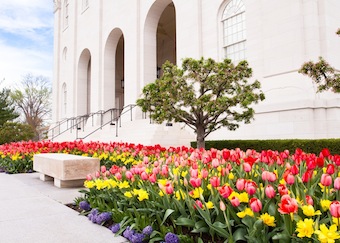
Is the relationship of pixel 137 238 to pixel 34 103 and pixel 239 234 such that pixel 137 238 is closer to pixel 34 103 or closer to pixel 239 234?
pixel 239 234

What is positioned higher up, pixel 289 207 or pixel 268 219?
pixel 289 207

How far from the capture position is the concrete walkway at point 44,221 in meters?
3.45

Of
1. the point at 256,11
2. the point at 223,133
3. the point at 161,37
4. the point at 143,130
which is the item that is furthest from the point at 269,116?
the point at 161,37

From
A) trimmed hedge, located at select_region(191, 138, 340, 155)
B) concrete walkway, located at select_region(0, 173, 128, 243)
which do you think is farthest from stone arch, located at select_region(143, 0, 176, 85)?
concrete walkway, located at select_region(0, 173, 128, 243)

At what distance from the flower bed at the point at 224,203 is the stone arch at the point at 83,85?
2673 cm

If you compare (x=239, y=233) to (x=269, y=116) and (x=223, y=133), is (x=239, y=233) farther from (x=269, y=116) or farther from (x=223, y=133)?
(x=223, y=133)

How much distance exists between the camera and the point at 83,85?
31.5 m

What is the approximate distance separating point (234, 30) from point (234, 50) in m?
0.99

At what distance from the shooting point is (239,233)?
8.38 ft

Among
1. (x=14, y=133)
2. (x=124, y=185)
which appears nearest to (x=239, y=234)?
(x=124, y=185)

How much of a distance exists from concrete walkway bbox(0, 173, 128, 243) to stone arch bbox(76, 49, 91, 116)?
977 inches

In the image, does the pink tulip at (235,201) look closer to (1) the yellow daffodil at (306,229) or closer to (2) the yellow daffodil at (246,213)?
(2) the yellow daffodil at (246,213)

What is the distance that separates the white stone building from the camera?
1158 cm

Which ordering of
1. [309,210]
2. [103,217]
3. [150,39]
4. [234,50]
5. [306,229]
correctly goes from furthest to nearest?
[150,39] < [234,50] < [103,217] < [309,210] < [306,229]
